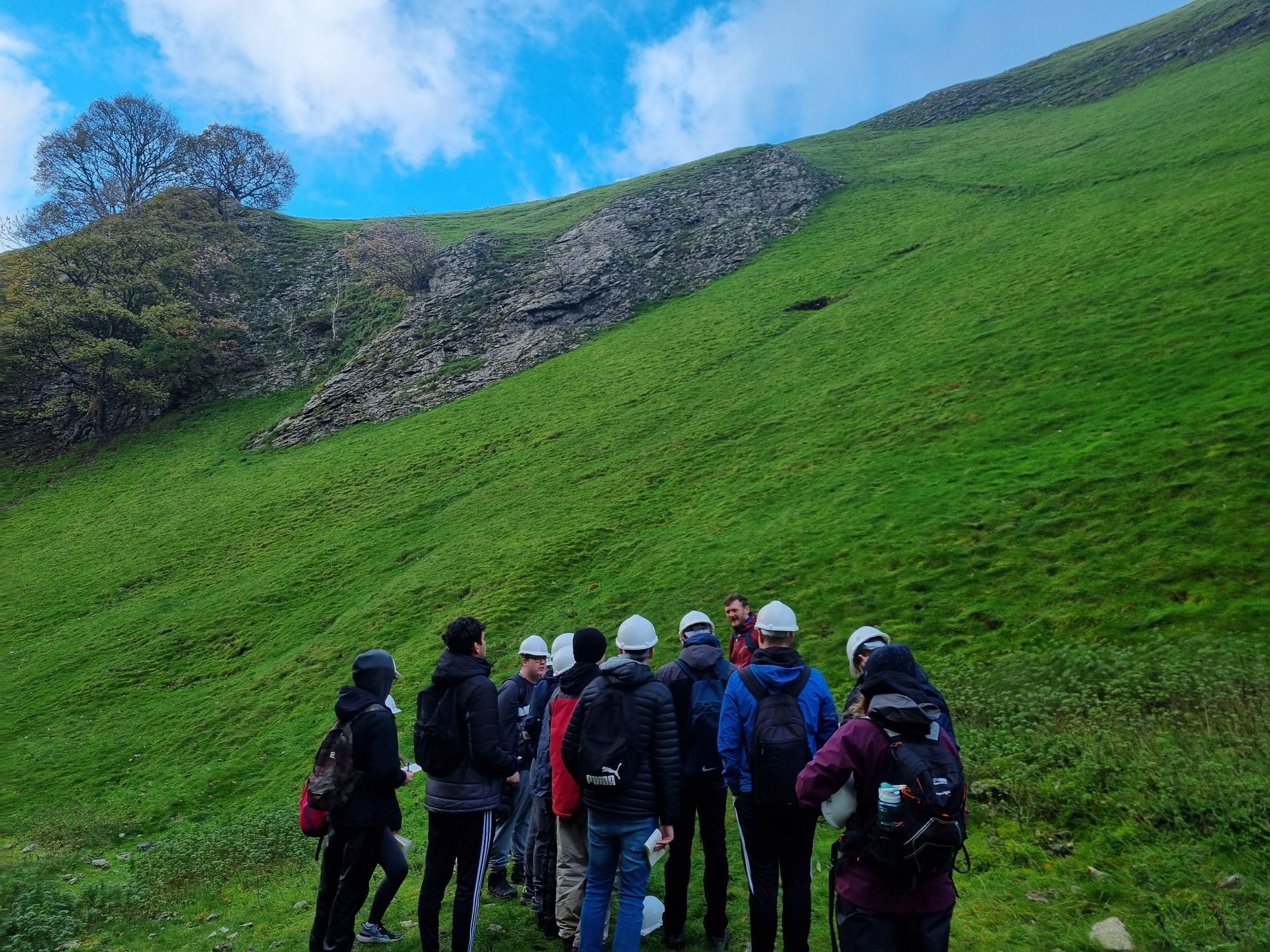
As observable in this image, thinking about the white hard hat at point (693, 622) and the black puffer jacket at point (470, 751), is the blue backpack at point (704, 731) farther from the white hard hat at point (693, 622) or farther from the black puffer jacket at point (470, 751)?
the black puffer jacket at point (470, 751)

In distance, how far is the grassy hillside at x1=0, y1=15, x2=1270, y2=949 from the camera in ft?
26.5

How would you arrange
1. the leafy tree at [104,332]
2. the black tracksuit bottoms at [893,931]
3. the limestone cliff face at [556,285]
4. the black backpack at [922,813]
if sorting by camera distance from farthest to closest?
the leafy tree at [104,332]
the limestone cliff face at [556,285]
the black tracksuit bottoms at [893,931]
the black backpack at [922,813]

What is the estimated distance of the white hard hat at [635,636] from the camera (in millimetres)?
6090

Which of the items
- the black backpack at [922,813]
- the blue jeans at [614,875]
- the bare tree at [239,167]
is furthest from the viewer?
the bare tree at [239,167]

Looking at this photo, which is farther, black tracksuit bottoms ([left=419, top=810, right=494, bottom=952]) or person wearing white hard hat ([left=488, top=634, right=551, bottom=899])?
person wearing white hard hat ([left=488, top=634, right=551, bottom=899])

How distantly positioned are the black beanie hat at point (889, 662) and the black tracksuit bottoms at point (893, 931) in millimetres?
1295

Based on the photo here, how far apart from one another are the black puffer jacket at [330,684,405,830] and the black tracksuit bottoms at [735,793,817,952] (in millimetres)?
3047

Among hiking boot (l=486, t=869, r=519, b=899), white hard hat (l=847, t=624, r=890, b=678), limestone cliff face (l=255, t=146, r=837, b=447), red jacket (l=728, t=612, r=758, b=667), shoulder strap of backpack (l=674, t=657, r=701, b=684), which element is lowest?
hiking boot (l=486, t=869, r=519, b=899)

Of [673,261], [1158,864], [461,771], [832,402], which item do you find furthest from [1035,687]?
[673,261]

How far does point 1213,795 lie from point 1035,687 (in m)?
3.91

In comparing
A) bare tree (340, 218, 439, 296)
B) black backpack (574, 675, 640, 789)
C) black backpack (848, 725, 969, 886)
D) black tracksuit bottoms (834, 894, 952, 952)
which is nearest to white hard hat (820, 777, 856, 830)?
black backpack (848, 725, 969, 886)

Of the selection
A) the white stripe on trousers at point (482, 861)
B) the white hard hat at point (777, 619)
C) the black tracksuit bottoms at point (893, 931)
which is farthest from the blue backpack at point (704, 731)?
the black tracksuit bottoms at point (893, 931)

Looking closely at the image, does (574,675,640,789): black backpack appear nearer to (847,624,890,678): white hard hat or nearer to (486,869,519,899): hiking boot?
(847,624,890,678): white hard hat

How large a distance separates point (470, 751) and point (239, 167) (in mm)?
100448
